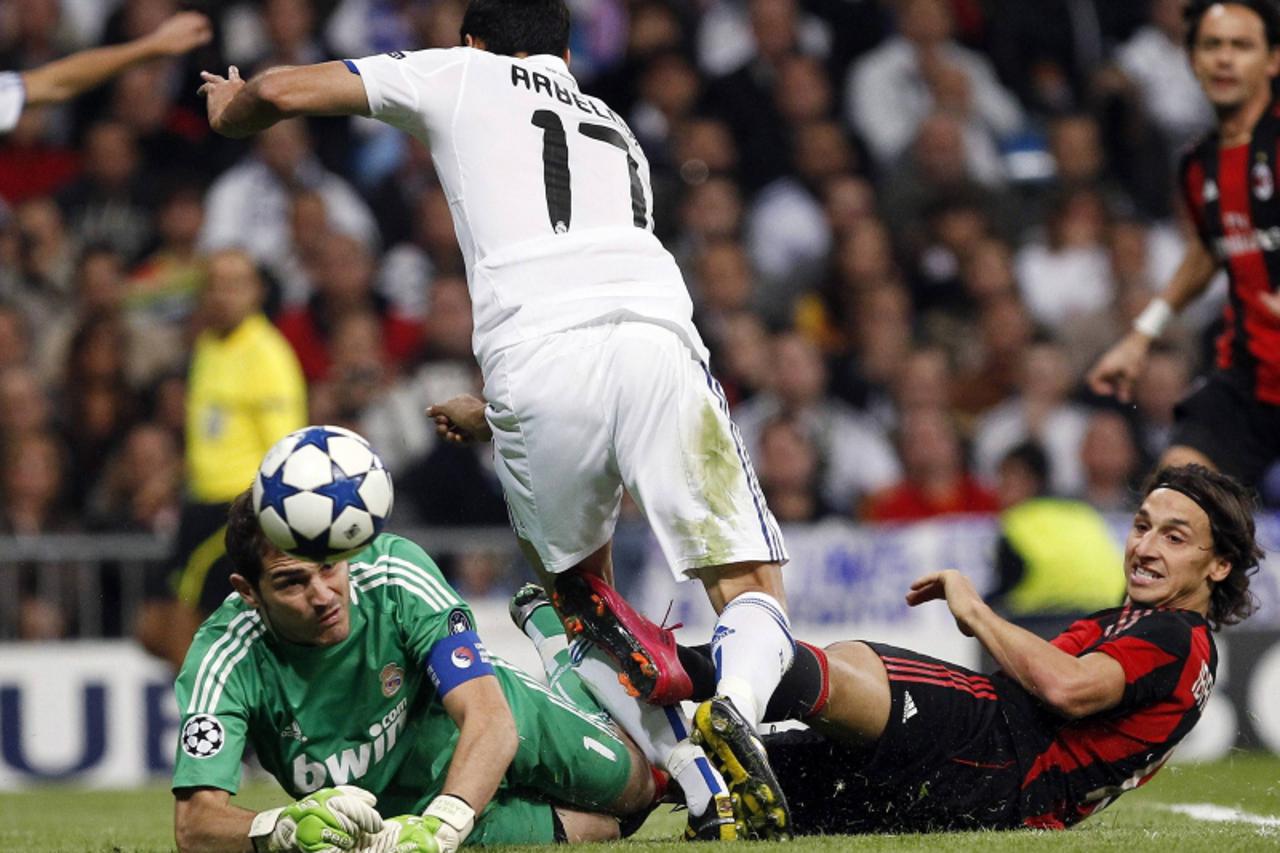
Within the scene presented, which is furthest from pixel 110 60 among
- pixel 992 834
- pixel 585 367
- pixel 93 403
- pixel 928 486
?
pixel 928 486

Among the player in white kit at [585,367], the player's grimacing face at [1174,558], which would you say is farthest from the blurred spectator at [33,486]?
the player's grimacing face at [1174,558]

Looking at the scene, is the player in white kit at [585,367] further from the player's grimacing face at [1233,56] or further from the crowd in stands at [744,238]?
the crowd in stands at [744,238]

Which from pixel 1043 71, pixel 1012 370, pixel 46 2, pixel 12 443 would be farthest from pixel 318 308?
pixel 1043 71

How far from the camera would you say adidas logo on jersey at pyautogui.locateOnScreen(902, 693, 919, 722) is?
17.7 ft

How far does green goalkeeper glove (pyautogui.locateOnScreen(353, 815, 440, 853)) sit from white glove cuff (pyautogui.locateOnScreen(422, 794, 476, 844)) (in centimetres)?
9

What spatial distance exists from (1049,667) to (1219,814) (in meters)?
1.52

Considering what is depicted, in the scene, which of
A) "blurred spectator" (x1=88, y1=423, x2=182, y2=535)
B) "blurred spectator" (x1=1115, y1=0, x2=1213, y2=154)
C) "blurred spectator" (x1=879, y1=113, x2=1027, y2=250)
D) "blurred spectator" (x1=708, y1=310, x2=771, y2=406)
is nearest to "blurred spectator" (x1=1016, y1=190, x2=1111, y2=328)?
"blurred spectator" (x1=879, y1=113, x2=1027, y2=250)

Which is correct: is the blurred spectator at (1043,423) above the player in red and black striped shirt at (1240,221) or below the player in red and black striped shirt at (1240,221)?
below

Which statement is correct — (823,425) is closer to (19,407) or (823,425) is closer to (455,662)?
(19,407)

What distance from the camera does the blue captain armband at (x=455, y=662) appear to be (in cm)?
508

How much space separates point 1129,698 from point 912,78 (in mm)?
8844

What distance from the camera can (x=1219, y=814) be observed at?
21.1 feet

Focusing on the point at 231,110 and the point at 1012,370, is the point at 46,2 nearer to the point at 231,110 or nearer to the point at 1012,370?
the point at 1012,370

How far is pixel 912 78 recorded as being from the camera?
13.6m
